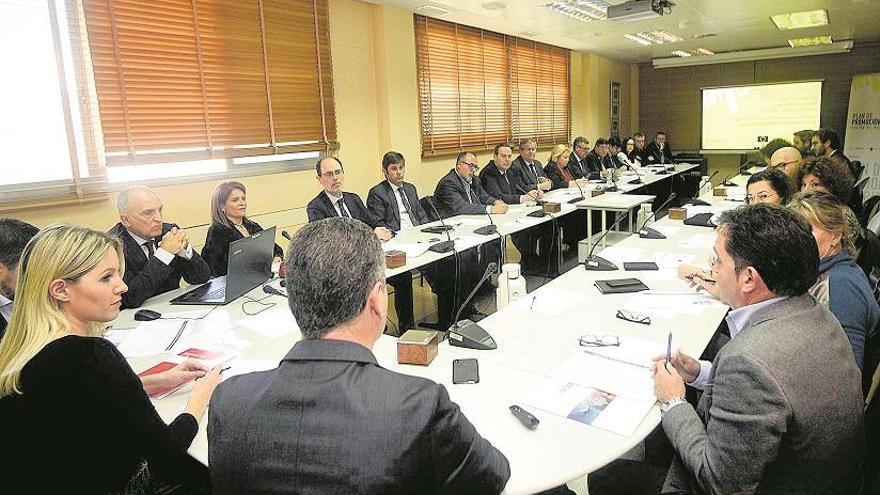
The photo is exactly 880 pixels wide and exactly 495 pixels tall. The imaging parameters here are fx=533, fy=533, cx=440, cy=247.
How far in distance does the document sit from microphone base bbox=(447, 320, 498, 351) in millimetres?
323

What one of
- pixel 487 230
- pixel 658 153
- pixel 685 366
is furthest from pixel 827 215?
pixel 658 153

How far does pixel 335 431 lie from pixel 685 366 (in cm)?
115

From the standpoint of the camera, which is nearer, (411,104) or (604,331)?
(604,331)

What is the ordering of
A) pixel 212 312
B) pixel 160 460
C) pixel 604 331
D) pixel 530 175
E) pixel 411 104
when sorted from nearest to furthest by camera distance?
pixel 160 460 → pixel 604 331 → pixel 212 312 → pixel 411 104 → pixel 530 175

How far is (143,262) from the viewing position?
2.64 meters

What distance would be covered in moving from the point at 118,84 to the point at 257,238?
1.98 m

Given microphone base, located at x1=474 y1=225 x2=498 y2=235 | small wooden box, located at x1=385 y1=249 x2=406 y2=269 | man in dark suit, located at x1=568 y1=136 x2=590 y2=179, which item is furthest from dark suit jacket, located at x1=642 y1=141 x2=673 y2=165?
small wooden box, located at x1=385 y1=249 x2=406 y2=269

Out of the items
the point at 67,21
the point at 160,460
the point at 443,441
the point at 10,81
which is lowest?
the point at 160,460

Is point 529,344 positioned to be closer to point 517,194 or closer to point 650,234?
point 650,234

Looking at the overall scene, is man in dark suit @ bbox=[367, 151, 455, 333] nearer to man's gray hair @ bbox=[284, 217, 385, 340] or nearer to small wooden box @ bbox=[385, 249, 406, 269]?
small wooden box @ bbox=[385, 249, 406, 269]

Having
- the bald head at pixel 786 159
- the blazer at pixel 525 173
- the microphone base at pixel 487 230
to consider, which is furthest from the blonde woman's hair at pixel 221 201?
the bald head at pixel 786 159

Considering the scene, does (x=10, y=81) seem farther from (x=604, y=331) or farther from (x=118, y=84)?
(x=604, y=331)

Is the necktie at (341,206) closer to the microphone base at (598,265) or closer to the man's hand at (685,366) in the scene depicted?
the microphone base at (598,265)

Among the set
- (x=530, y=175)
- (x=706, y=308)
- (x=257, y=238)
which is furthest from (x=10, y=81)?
(x=530, y=175)
